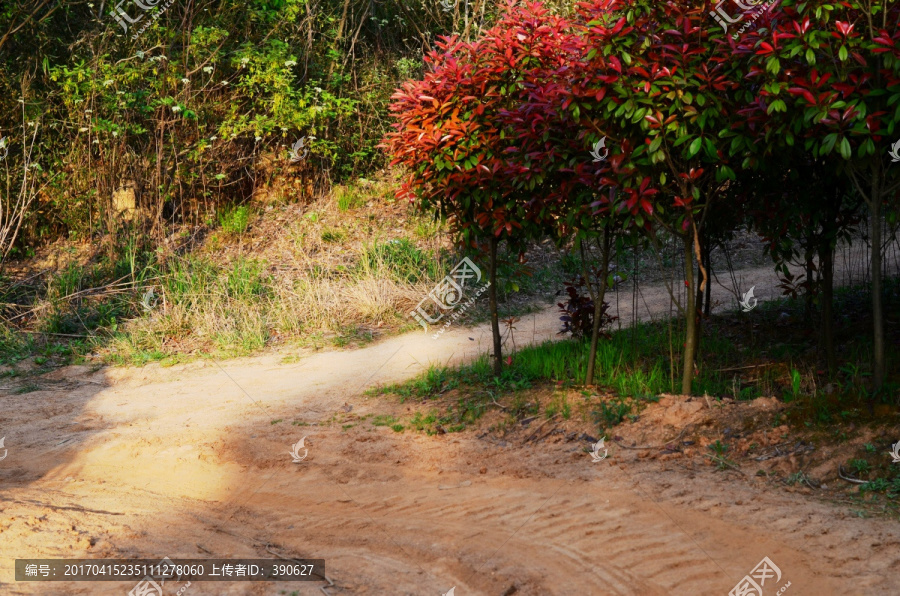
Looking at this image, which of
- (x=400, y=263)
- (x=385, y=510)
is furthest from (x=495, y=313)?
(x=400, y=263)

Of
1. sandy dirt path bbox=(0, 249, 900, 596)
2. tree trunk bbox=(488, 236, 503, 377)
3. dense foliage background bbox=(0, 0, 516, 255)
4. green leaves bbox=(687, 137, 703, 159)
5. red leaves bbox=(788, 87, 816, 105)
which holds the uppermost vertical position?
dense foliage background bbox=(0, 0, 516, 255)

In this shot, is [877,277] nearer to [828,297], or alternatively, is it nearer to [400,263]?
[828,297]

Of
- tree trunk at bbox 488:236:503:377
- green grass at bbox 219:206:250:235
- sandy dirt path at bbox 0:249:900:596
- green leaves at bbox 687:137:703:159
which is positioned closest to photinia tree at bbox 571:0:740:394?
green leaves at bbox 687:137:703:159

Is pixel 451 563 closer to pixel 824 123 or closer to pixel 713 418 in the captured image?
pixel 713 418

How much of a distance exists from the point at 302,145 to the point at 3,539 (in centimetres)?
1166

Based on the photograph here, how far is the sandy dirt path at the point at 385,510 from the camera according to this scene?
394cm

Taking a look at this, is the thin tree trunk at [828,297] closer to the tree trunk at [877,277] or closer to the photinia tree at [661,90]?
the tree trunk at [877,277]

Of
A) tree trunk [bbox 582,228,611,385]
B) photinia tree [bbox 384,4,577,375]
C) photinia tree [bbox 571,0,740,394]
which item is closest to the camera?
photinia tree [bbox 571,0,740,394]

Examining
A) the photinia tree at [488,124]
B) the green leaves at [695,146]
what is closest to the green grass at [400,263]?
the photinia tree at [488,124]

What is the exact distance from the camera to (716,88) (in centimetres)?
499

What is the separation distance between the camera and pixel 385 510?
4914mm

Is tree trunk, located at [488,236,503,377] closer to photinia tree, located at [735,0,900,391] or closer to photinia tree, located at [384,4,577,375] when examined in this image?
photinia tree, located at [384,4,577,375]

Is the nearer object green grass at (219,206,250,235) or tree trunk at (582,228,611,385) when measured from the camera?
tree trunk at (582,228,611,385)

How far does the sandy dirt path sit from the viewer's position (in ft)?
12.9
